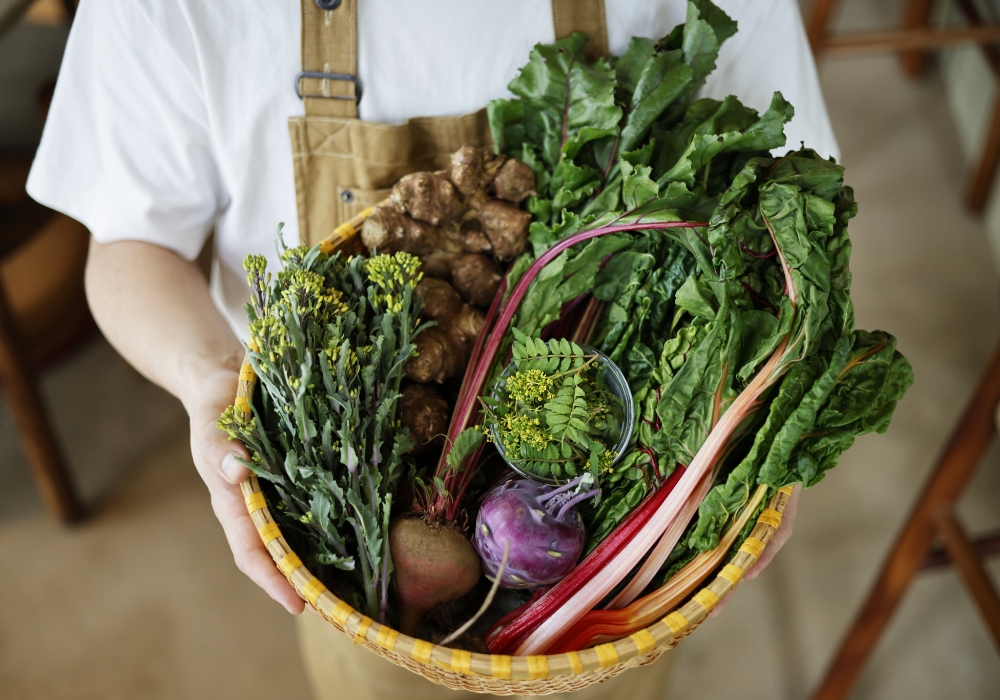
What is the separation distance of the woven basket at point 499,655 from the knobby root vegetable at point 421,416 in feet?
0.64

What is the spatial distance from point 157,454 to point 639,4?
174 cm

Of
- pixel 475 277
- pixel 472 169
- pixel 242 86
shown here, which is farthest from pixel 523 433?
pixel 242 86

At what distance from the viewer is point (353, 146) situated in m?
1.11

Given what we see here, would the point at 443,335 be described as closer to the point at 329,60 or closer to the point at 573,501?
the point at 573,501

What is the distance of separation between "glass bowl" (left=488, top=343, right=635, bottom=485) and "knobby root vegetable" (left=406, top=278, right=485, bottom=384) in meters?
0.07

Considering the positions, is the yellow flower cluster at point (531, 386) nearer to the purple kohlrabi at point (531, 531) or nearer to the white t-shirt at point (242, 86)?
the purple kohlrabi at point (531, 531)

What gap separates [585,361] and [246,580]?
1.36 meters

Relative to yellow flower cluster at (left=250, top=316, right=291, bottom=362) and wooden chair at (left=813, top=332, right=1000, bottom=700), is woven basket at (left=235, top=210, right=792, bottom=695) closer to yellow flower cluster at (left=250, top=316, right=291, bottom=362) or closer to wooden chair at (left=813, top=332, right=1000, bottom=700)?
yellow flower cluster at (left=250, top=316, right=291, bottom=362)

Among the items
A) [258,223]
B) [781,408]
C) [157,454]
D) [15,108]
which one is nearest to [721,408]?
[781,408]

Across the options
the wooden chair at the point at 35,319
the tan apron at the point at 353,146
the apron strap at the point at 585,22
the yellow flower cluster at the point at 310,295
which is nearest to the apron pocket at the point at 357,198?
the tan apron at the point at 353,146

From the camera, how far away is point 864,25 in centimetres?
336

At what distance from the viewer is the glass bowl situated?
3.20 ft

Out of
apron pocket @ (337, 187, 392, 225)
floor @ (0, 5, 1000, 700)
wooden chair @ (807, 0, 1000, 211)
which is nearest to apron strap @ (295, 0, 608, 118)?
apron pocket @ (337, 187, 392, 225)

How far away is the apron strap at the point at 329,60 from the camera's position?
→ 3.40 ft
